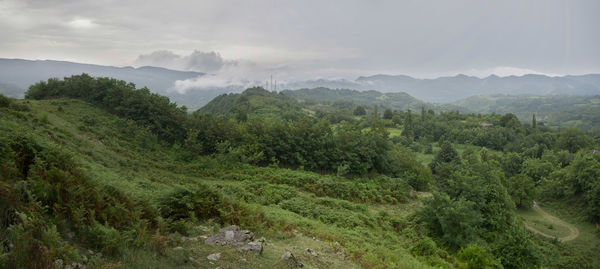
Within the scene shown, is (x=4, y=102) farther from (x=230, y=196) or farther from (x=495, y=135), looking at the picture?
(x=495, y=135)

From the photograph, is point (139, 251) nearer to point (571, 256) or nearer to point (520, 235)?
point (520, 235)

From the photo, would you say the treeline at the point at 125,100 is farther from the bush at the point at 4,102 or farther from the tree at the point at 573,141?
the tree at the point at 573,141

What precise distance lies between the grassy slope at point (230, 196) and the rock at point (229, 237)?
40 cm

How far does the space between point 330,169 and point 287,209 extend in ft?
45.7

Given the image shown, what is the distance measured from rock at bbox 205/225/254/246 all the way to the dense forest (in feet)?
1.36

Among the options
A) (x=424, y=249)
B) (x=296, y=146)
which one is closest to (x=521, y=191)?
(x=296, y=146)

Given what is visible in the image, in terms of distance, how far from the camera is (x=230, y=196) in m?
13.3

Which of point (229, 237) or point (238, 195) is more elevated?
point (229, 237)

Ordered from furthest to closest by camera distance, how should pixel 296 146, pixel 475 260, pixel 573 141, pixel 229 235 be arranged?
pixel 573 141, pixel 296 146, pixel 475 260, pixel 229 235

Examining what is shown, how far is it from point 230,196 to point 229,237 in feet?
16.5

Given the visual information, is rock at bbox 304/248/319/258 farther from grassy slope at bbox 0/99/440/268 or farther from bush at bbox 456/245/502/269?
bush at bbox 456/245/502/269

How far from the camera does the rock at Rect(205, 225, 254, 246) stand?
26.5 ft

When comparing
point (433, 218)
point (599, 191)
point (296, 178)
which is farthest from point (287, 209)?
point (599, 191)

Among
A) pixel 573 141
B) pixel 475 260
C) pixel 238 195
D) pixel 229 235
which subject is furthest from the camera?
pixel 573 141
